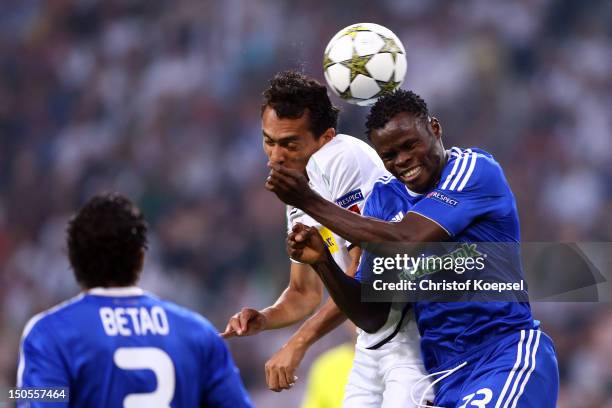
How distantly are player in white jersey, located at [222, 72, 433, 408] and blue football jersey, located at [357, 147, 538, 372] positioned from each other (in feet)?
0.55

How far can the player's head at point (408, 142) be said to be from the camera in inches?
187

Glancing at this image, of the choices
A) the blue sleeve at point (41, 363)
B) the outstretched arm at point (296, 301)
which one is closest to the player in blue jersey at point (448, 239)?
the outstretched arm at point (296, 301)

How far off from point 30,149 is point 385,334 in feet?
26.6

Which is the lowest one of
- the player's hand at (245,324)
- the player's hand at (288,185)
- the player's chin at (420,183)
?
the player's hand at (245,324)

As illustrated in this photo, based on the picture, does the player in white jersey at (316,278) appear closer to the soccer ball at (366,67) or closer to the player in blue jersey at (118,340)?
the soccer ball at (366,67)

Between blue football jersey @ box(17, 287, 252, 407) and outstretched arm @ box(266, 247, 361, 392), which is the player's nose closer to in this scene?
outstretched arm @ box(266, 247, 361, 392)

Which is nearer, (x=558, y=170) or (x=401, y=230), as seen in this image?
Answer: (x=401, y=230)

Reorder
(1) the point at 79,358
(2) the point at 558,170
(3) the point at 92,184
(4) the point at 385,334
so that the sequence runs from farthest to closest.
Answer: (3) the point at 92,184 < (2) the point at 558,170 < (4) the point at 385,334 < (1) the point at 79,358

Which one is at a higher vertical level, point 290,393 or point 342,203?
point 342,203

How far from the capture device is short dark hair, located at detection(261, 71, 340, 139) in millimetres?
5488

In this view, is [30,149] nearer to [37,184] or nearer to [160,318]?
[37,184]

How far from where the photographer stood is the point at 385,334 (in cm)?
496

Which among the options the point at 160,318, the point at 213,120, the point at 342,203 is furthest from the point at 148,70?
the point at 160,318

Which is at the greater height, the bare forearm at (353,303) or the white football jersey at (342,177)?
the white football jersey at (342,177)
